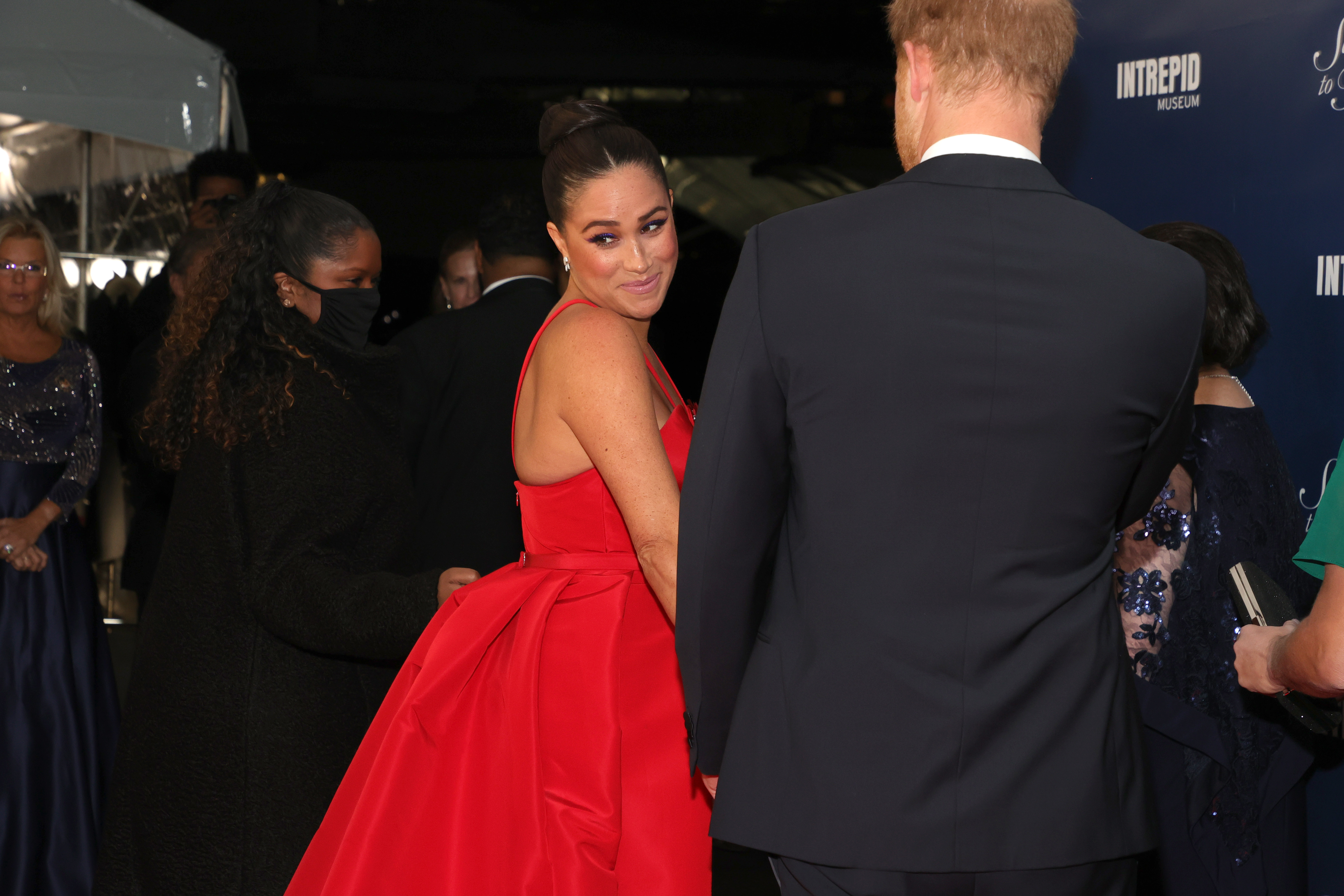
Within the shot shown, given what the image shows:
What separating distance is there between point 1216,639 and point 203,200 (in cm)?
384

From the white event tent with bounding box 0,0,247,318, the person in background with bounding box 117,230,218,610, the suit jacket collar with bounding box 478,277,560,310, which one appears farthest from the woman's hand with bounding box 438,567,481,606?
the white event tent with bounding box 0,0,247,318

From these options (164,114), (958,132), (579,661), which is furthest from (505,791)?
(164,114)

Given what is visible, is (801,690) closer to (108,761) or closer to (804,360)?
(804,360)

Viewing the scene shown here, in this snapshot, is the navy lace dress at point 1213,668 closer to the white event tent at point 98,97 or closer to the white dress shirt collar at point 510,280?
the white dress shirt collar at point 510,280

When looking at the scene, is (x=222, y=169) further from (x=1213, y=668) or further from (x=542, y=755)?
(x=1213, y=668)

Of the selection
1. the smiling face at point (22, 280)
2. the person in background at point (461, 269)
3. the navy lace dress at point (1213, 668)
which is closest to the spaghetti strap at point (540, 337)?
the navy lace dress at point (1213, 668)

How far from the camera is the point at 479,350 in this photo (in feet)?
12.2

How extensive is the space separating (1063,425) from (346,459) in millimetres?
1328

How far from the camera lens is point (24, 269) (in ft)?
12.3

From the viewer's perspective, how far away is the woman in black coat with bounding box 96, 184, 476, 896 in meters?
2.03

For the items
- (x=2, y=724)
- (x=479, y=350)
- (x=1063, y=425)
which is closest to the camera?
(x=1063, y=425)

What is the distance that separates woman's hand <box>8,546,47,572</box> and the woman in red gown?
6.71 ft

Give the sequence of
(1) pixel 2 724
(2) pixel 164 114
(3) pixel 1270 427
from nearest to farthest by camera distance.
A: 1. (3) pixel 1270 427
2. (1) pixel 2 724
3. (2) pixel 164 114

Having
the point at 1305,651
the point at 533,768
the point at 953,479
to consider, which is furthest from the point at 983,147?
the point at 533,768
